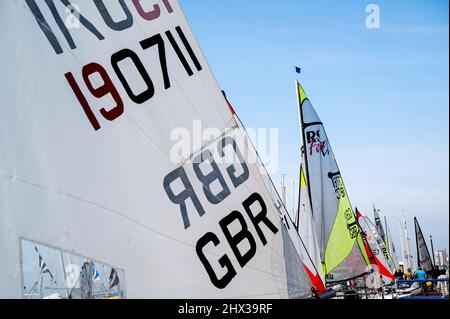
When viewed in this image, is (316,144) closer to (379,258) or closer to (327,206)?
(327,206)

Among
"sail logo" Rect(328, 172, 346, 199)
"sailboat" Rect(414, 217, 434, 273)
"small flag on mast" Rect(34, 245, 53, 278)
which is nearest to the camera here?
"small flag on mast" Rect(34, 245, 53, 278)

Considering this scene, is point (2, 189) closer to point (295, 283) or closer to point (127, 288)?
point (127, 288)

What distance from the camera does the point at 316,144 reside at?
1120 cm

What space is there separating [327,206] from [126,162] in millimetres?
8762

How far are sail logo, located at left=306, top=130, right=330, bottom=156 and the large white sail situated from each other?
24.5 ft

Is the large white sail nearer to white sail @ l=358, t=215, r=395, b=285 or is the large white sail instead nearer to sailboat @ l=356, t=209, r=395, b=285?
sailboat @ l=356, t=209, r=395, b=285

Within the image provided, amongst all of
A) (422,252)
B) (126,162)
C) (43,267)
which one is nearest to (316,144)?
(126,162)

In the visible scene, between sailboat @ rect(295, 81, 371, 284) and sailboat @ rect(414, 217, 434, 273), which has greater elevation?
sailboat @ rect(295, 81, 371, 284)

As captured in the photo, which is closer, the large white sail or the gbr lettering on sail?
the large white sail

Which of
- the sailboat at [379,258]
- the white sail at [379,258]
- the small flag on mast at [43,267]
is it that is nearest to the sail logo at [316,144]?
the sailboat at [379,258]

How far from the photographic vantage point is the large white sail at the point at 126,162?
303 centimetres

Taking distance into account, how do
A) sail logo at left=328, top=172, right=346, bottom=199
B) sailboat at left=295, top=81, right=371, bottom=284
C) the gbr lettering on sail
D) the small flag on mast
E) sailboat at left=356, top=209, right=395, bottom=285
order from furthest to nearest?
sailboat at left=356, top=209, right=395, bottom=285 < sail logo at left=328, top=172, right=346, bottom=199 < sailboat at left=295, top=81, right=371, bottom=284 < the gbr lettering on sail < the small flag on mast

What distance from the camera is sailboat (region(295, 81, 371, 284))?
11.0 metres

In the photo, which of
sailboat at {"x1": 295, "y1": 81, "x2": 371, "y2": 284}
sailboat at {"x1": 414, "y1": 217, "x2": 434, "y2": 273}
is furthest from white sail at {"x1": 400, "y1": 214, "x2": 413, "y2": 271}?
sailboat at {"x1": 295, "y1": 81, "x2": 371, "y2": 284}
